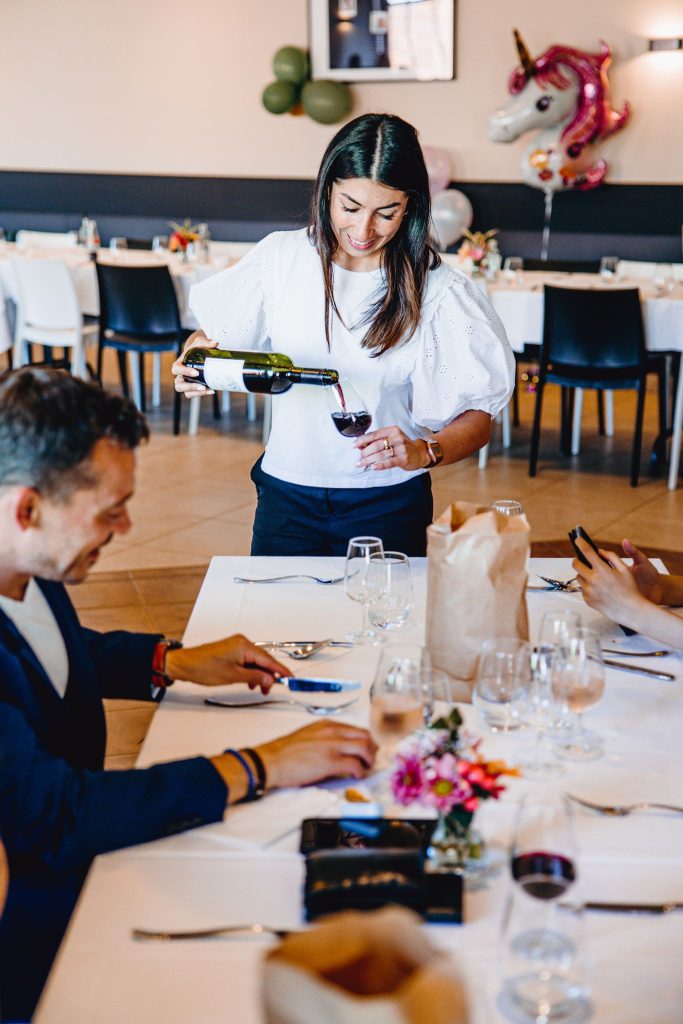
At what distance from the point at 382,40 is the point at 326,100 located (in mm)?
679

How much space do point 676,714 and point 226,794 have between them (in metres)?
0.75

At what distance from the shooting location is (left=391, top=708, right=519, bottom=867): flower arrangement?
4.48ft

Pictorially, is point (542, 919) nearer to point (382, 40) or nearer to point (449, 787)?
point (449, 787)

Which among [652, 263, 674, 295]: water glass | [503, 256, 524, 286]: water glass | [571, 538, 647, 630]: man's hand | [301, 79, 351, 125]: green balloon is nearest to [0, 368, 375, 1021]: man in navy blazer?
[571, 538, 647, 630]: man's hand

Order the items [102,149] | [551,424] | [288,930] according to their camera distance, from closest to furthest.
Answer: [288,930], [551,424], [102,149]

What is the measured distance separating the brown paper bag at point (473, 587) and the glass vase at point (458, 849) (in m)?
0.48

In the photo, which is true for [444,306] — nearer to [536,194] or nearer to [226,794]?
[226,794]

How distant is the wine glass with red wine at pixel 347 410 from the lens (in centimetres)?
253

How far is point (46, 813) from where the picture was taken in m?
1.46

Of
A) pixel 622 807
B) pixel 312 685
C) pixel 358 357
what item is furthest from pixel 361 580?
pixel 622 807

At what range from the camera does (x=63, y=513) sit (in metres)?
1.51

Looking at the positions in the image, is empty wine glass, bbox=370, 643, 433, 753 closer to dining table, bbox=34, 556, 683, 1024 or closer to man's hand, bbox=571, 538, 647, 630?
dining table, bbox=34, 556, 683, 1024

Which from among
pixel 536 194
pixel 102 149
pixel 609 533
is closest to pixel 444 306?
pixel 609 533

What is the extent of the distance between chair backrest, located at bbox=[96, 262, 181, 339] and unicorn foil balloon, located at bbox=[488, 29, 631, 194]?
3.83 meters
